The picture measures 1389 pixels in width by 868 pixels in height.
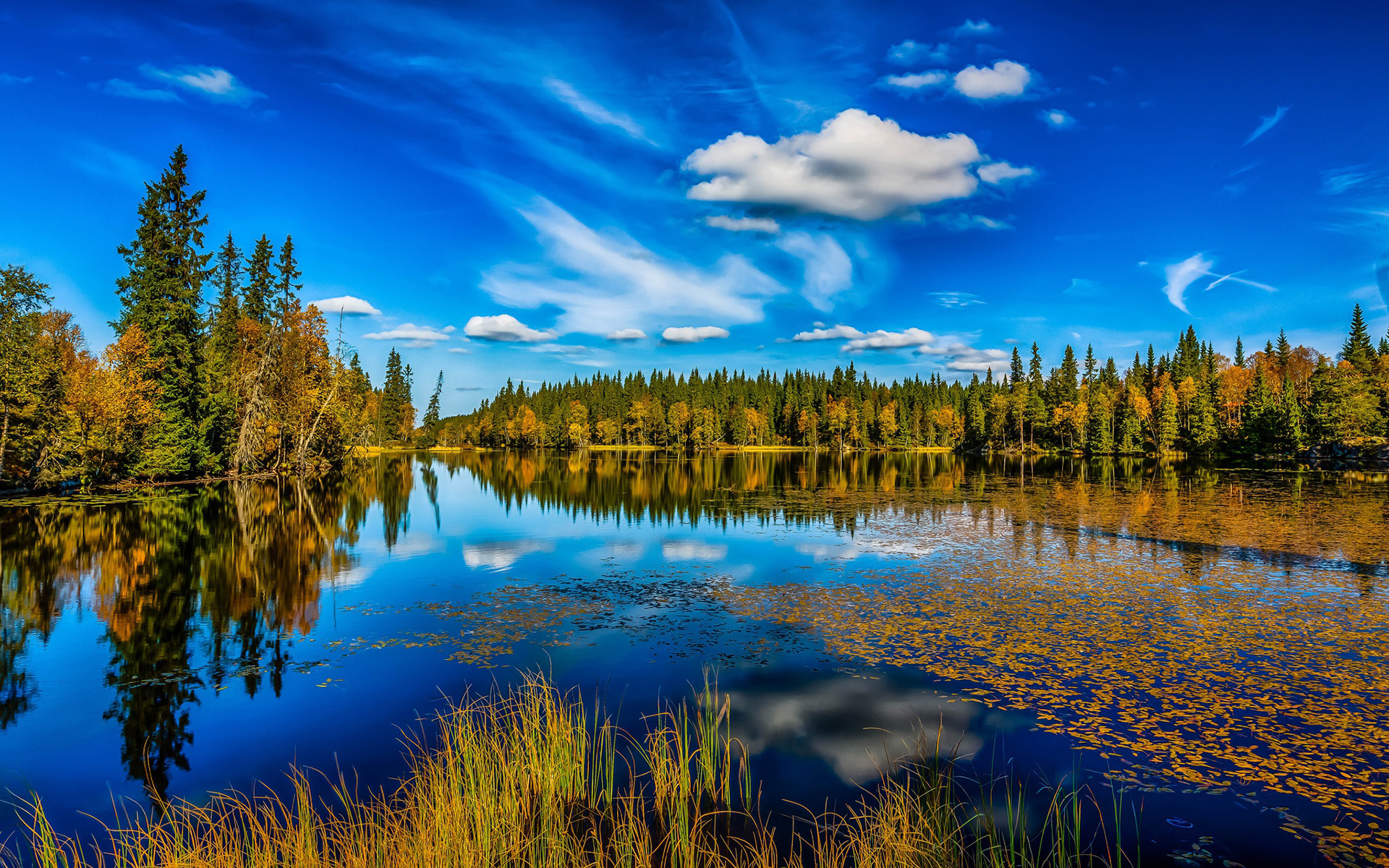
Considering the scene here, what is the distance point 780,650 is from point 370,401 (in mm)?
103730

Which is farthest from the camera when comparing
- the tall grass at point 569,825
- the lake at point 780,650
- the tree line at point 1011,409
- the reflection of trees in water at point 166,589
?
the tree line at point 1011,409

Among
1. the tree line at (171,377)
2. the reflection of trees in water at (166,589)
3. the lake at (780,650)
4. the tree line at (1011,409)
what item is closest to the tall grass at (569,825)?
the lake at (780,650)

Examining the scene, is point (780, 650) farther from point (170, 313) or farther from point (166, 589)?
point (170, 313)

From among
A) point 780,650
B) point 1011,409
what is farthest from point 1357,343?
point 780,650

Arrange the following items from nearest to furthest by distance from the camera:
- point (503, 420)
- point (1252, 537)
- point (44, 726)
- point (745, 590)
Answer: point (44, 726)
point (745, 590)
point (1252, 537)
point (503, 420)

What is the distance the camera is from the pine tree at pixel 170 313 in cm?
4447

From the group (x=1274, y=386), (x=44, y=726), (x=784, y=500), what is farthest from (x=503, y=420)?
(x=44, y=726)

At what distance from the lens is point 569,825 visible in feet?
22.5

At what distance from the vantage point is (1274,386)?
94.3m

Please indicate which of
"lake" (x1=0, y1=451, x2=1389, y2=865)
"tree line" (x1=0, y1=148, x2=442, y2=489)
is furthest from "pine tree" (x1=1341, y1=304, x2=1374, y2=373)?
"tree line" (x1=0, y1=148, x2=442, y2=489)

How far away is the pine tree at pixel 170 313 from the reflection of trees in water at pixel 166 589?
10183 millimetres

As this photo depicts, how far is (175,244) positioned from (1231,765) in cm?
5996

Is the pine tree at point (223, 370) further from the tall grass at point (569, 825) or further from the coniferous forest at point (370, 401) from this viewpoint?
the tall grass at point (569, 825)

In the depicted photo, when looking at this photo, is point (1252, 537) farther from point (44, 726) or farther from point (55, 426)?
point (55, 426)
